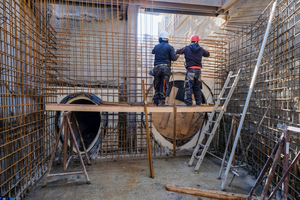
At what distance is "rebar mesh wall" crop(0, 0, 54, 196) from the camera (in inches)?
99.0

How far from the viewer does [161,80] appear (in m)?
4.26

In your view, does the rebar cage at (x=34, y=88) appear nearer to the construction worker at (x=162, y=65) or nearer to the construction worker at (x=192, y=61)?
the construction worker at (x=162, y=65)

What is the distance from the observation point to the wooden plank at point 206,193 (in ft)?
9.11

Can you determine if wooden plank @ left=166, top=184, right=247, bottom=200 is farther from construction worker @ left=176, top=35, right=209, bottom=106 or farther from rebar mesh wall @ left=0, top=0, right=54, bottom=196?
rebar mesh wall @ left=0, top=0, right=54, bottom=196

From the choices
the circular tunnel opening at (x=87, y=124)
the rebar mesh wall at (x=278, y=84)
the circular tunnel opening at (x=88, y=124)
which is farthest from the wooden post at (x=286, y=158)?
the circular tunnel opening at (x=88, y=124)

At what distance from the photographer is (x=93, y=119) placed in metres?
6.56

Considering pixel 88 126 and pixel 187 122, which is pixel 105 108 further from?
pixel 187 122

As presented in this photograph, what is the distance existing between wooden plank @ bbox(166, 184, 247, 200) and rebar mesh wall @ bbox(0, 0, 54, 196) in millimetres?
2529

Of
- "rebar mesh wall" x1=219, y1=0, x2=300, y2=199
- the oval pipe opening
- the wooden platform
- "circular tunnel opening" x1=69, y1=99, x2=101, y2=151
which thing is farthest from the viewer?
"circular tunnel opening" x1=69, y1=99, x2=101, y2=151

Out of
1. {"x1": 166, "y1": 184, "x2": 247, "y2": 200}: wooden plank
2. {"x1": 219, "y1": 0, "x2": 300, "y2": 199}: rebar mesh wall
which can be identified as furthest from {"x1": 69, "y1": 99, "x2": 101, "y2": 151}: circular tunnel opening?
{"x1": 219, "y1": 0, "x2": 300, "y2": 199}: rebar mesh wall

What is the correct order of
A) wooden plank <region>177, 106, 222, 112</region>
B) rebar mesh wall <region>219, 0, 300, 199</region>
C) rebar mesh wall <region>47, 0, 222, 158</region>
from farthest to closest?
rebar mesh wall <region>47, 0, 222, 158</region> → wooden plank <region>177, 106, 222, 112</region> → rebar mesh wall <region>219, 0, 300, 199</region>

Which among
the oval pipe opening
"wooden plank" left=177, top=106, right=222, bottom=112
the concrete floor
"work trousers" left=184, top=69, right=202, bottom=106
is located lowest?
the concrete floor

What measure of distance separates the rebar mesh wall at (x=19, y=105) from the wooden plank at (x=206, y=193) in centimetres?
253

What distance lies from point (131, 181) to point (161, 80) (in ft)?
7.84
